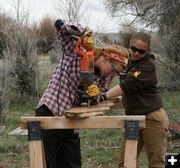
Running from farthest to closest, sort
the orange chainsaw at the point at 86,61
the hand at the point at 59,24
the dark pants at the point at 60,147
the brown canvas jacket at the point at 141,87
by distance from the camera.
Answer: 1. the brown canvas jacket at the point at 141,87
2. the dark pants at the point at 60,147
3. the hand at the point at 59,24
4. the orange chainsaw at the point at 86,61

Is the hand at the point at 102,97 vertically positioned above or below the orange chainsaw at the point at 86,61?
below

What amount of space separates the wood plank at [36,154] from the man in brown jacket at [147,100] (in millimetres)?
1035

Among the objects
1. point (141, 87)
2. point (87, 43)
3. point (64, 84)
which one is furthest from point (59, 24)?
point (141, 87)

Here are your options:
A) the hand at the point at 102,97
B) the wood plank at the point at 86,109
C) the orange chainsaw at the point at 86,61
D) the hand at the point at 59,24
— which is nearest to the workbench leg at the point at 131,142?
the wood plank at the point at 86,109

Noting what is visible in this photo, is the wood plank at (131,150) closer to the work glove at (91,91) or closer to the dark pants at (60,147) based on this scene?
the work glove at (91,91)

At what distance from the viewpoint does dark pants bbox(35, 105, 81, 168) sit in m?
2.37

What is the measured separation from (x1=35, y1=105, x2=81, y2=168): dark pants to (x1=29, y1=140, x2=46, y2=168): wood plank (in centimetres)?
48

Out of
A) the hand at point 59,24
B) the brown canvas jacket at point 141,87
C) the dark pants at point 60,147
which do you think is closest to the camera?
the hand at point 59,24

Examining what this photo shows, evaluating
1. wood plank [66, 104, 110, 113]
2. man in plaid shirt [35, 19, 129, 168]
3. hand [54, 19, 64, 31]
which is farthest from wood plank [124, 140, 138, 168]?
hand [54, 19, 64, 31]

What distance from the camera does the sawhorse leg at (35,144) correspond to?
185cm

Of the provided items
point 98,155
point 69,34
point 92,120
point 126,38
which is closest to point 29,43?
point 98,155

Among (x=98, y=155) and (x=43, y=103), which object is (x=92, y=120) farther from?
(x=98, y=155)

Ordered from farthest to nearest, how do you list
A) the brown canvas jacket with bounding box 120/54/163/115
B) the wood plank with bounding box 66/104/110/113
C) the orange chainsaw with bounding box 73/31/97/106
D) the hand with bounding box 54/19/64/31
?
the brown canvas jacket with bounding box 120/54/163/115 < the hand with bounding box 54/19/64/31 < the orange chainsaw with bounding box 73/31/97/106 < the wood plank with bounding box 66/104/110/113

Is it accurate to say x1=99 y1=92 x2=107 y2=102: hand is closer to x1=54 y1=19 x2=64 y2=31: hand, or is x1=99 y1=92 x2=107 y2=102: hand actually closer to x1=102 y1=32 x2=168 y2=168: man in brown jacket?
x1=102 y1=32 x2=168 y2=168: man in brown jacket
